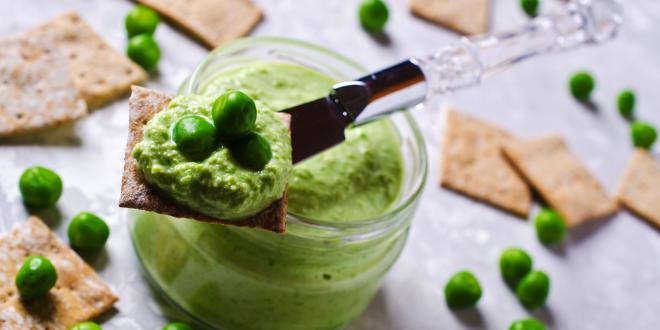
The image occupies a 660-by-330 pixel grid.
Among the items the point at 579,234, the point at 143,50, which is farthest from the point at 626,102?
the point at 143,50

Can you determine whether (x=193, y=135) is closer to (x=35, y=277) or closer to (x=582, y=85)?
(x=35, y=277)

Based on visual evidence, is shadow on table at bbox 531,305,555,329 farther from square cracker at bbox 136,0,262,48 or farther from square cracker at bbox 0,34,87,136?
square cracker at bbox 0,34,87,136

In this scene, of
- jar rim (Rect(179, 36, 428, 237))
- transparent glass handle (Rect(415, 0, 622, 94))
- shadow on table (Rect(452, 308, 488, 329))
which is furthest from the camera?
shadow on table (Rect(452, 308, 488, 329))

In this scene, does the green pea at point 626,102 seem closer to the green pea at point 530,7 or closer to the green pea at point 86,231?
the green pea at point 530,7

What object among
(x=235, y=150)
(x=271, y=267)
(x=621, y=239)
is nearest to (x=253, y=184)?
(x=235, y=150)

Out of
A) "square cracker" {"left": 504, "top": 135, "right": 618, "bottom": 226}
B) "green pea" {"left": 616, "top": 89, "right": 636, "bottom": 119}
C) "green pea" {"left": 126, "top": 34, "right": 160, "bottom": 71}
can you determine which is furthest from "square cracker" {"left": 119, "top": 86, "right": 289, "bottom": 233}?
"green pea" {"left": 616, "top": 89, "right": 636, "bottom": 119}

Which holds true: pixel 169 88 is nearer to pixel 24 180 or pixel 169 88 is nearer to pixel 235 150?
pixel 24 180

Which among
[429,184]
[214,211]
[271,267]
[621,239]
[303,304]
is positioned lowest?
[621,239]
